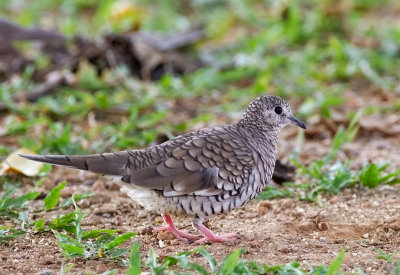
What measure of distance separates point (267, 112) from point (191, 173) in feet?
2.84

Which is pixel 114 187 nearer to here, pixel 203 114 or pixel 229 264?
pixel 203 114

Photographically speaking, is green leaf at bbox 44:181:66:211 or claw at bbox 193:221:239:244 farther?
green leaf at bbox 44:181:66:211

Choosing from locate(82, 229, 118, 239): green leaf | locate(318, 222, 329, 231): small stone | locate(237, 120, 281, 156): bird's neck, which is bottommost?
locate(82, 229, 118, 239): green leaf

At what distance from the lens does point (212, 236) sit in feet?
15.1

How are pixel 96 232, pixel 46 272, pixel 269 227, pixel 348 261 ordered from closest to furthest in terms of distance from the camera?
pixel 46 272 → pixel 348 261 → pixel 96 232 → pixel 269 227

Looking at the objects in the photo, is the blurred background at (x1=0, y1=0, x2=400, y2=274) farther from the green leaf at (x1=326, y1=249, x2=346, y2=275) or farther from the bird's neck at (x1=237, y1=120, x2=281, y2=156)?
the bird's neck at (x1=237, y1=120, x2=281, y2=156)

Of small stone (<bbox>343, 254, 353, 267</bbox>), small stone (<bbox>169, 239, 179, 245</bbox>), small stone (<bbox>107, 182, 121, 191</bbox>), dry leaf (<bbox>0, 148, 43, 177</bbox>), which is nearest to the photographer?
small stone (<bbox>343, 254, 353, 267</bbox>)

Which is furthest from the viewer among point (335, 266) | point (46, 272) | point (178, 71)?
point (178, 71)

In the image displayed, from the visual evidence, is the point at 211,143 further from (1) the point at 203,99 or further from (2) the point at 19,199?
(1) the point at 203,99

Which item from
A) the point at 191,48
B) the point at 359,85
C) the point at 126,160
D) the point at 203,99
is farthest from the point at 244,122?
the point at 191,48

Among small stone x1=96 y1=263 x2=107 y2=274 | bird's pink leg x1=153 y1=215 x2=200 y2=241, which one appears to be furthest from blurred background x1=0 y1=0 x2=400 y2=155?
small stone x1=96 y1=263 x2=107 y2=274

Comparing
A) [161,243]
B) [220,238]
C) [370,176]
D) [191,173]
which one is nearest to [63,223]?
[161,243]

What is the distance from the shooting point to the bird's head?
515 cm

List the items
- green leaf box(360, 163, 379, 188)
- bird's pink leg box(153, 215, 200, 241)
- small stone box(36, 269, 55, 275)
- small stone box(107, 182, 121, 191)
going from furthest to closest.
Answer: small stone box(107, 182, 121, 191) < green leaf box(360, 163, 379, 188) < bird's pink leg box(153, 215, 200, 241) < small stone box(36, 269, 55, 275)
